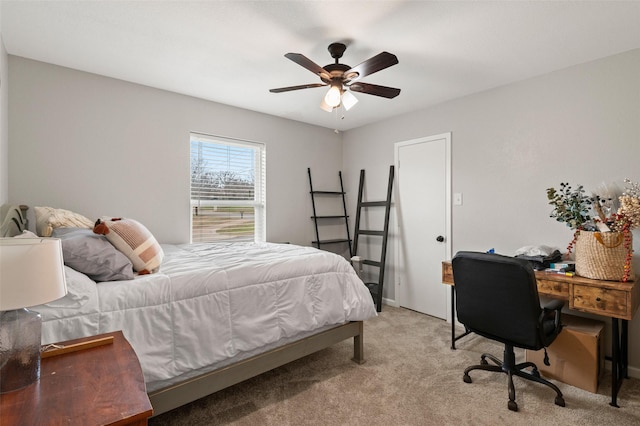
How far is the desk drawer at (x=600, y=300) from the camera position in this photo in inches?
78.1

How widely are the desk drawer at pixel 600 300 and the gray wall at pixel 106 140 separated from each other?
11.0ft

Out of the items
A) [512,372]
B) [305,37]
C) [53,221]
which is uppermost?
[305,37]

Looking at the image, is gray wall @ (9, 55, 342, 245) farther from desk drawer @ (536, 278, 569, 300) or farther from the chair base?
desk drawer @ (536, 278, 569, 300)

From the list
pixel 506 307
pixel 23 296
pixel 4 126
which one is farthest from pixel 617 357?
pixel 4 126

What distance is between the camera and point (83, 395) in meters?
0.91

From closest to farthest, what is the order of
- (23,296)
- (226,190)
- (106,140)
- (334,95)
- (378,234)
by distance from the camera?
(23,296), (334,95), (106,140), (226,190), (378,234)

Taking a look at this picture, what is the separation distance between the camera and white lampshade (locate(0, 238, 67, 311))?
88cm

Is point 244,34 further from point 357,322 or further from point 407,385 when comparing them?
point 407,385

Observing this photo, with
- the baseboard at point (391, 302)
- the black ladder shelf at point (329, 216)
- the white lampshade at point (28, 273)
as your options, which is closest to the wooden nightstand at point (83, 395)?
the white lampshade at point (28, 273)

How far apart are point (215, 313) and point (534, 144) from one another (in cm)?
302

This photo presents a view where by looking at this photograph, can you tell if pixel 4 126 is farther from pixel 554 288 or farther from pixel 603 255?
pixel 603 255

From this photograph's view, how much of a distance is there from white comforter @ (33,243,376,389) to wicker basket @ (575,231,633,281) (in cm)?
156

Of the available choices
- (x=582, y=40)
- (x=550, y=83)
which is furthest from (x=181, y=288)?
(x=550, y=83)

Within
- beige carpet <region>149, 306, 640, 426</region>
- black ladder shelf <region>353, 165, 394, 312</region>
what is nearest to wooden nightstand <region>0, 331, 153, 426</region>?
beige carpet <region>149, 306, 640, 426</region>
